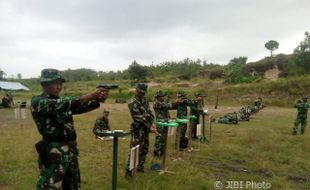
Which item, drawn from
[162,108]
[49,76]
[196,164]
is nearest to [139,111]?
[162,108]

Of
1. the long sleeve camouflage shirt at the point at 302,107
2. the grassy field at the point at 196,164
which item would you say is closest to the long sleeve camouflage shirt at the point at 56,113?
the grassy field at the point at 196,164

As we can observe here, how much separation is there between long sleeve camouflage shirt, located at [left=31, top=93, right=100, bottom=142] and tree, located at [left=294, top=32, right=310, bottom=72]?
52909 millimetres

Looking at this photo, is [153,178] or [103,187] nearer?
[103,187]

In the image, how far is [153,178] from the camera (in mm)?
8078

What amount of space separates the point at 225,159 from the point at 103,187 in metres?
4.38

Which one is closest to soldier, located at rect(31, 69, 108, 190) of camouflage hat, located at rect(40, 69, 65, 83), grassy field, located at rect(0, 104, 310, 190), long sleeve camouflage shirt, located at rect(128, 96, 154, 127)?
camouflage hat, located at rect(40, 69, 65, 83)

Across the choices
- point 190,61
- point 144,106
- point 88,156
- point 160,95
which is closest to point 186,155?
point 160,95

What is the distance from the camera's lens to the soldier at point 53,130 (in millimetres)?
4336

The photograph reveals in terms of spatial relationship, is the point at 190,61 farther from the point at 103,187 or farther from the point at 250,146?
the point at 103,187

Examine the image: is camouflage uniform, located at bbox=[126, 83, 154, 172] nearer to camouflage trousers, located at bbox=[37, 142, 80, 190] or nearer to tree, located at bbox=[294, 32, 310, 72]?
camouflage trousers, located at bbox=[37, 142, 80, 190]

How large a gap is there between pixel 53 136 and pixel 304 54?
53.7 meters

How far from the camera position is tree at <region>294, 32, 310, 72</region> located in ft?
174

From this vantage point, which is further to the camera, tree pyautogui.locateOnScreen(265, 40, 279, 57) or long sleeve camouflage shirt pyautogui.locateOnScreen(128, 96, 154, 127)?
tree pyautogui.locateOnScreen(265, 40, 279, 57)

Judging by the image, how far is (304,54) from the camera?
53.2 meters
